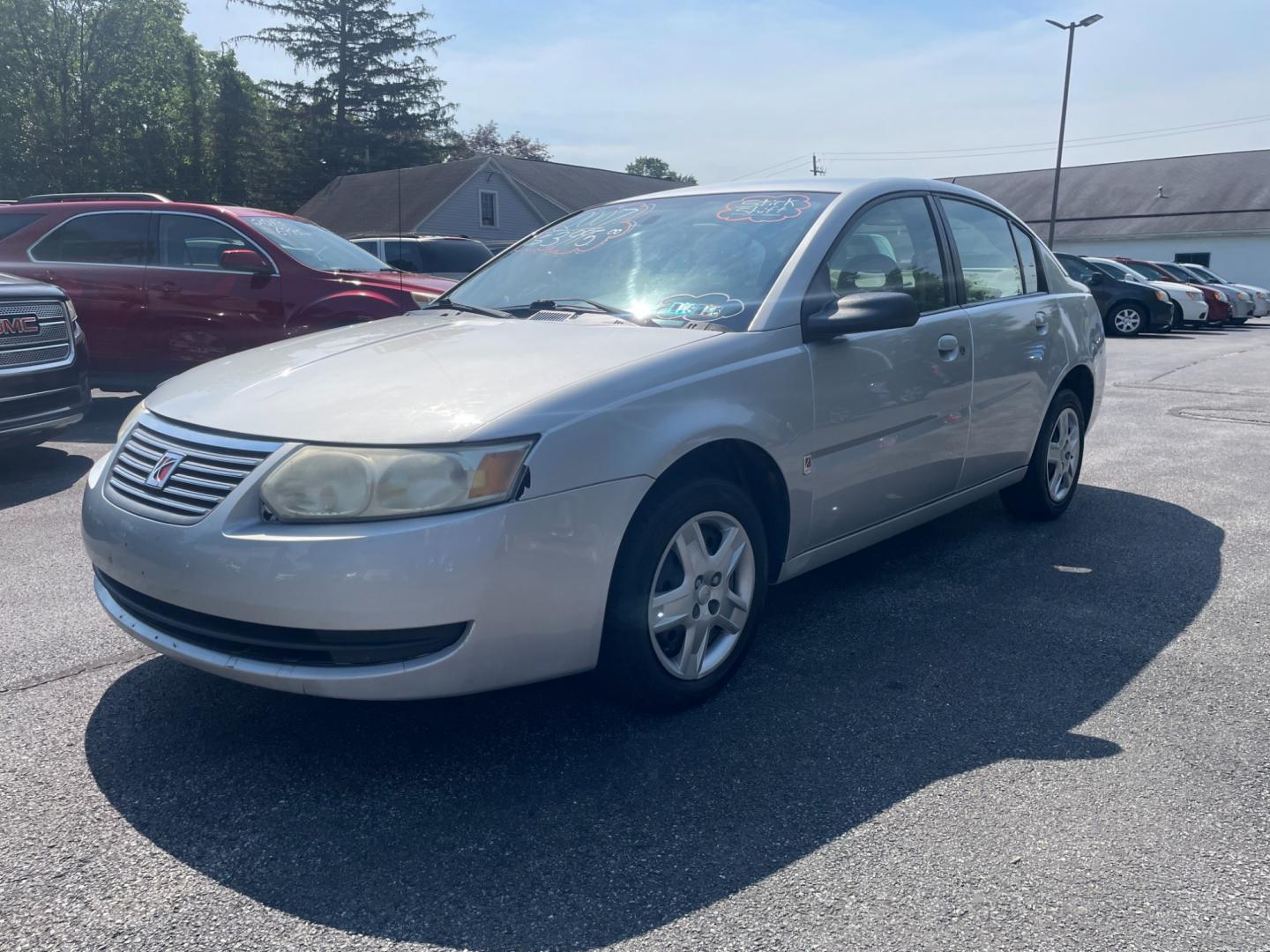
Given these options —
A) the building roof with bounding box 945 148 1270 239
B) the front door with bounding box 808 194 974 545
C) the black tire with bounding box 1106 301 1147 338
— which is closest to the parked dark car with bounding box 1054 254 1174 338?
the black tire with bounding box 1106 301 1147 338

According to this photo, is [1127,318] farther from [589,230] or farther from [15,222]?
[589,230]

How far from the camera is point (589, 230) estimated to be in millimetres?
4535

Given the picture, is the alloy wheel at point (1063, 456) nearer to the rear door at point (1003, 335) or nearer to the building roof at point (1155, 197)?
the rear door at point (1003, 335)

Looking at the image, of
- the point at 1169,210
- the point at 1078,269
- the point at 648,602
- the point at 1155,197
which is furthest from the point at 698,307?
the point at 1155,197

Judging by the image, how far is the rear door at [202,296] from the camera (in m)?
8.43

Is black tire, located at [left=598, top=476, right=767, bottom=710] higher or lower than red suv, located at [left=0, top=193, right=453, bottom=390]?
lower

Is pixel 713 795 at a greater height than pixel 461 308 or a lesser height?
lesser

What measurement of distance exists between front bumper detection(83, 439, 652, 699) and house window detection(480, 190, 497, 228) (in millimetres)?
38658

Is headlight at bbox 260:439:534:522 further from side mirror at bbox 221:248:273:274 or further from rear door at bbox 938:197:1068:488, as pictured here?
side mirror at bbox 221:248:273:274

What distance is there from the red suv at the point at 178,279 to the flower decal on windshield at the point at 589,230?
368cm

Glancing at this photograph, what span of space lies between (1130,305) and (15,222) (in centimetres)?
1905

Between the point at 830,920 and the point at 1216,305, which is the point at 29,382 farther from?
the point at 1216,305

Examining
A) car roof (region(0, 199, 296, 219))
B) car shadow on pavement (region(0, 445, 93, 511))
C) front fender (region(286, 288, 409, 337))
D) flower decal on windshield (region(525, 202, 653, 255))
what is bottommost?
car shadow on pavement (region(0, 445, 93, 511))

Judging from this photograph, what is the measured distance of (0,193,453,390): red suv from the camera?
8.40 meters
